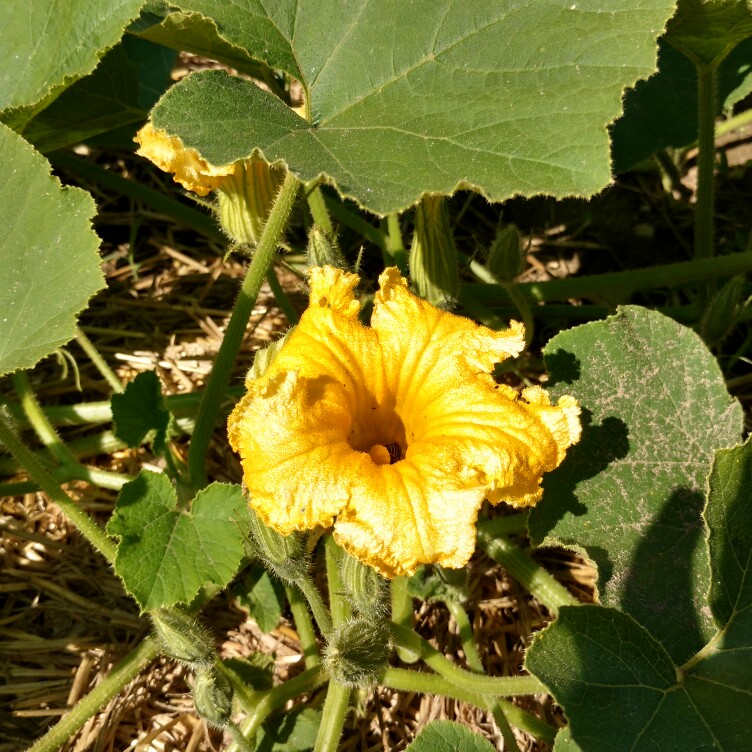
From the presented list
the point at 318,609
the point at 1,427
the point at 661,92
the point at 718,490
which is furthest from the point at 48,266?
the point at 661,92

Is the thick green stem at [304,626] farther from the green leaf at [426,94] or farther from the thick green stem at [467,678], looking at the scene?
the green leaf at [426,94]

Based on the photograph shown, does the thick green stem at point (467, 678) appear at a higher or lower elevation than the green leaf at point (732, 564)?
lower

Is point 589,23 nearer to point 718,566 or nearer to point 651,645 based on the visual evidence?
point 718,566

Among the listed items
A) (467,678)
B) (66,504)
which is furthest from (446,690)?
(66,504)

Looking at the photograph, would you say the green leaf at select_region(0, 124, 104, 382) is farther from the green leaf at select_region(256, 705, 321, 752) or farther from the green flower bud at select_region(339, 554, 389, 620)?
the green leaf at select_region(256, 705, 321, 752)

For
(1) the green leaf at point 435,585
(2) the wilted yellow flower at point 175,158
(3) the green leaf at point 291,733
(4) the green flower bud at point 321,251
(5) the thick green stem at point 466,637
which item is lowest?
(3) the green leaf at point 291,733

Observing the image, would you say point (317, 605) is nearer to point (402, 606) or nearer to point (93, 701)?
point (402, 606)

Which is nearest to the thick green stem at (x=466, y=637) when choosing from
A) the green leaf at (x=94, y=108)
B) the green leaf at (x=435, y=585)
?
the green leaf at (x=435, y=585)
